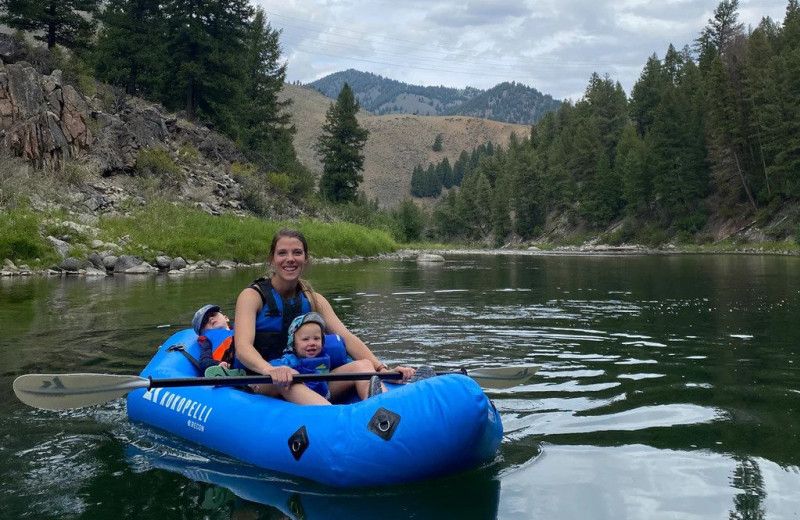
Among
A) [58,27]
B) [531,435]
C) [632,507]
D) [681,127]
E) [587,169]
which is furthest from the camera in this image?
[587,169]

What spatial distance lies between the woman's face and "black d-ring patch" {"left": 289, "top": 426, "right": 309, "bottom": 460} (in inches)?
59.4

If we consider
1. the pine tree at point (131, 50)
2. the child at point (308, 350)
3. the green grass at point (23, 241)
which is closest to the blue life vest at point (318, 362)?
the child at point (308, 350)

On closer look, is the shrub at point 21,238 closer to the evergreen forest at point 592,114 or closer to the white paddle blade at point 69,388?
the evergreen forest at point 592,114

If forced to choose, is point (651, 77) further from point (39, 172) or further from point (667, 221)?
point (39, 172)

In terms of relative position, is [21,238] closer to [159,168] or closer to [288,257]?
[159,168]

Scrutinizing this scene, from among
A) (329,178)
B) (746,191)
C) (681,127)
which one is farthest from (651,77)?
(329,178)

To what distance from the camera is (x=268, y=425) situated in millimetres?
4133

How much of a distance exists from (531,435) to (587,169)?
6753 cm

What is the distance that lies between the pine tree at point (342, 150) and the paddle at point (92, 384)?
4839cm

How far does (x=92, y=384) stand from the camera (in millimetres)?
4715

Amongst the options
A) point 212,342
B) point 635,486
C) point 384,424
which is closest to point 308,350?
point 384,424

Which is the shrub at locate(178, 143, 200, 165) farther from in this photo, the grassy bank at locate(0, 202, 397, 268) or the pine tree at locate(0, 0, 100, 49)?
the pine tree at locate(0, 0, 100, 49)

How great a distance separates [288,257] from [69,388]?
1718mm

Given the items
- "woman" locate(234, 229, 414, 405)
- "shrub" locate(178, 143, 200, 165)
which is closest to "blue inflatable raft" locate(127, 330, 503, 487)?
"woman" locate(234, 229, 414, 405)
